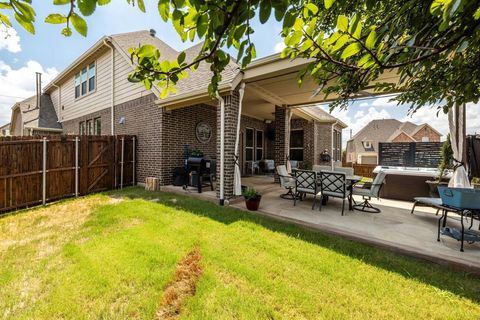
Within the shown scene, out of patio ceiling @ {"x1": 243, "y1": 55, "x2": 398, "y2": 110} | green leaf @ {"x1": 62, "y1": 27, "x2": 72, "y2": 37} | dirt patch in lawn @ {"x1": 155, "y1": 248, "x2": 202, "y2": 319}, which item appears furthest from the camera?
patio ceiling @ {"x1": 243, "y1": 55, "x2": 398, "y2": 110}

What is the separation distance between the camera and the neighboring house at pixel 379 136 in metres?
31.3

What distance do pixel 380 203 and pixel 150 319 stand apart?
6.63 m

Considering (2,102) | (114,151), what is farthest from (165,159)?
(2,102)

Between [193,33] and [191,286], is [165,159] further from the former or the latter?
[193,33]

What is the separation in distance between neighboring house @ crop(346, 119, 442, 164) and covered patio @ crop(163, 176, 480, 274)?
26.7 metres

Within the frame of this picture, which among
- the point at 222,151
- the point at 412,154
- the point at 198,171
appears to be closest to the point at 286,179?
the point at 222,151

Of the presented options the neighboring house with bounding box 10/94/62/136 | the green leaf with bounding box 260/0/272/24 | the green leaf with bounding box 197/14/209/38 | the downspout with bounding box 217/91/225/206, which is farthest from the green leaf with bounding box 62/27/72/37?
the neighboring house with bounding box 10/94/62/136

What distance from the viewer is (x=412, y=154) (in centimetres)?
980

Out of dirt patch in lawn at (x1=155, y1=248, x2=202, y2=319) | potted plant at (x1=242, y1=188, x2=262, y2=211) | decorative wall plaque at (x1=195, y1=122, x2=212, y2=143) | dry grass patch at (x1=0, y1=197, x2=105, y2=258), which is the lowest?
dirt patch in lawn at (x1=155, y1=248, x2=202, y2=319)

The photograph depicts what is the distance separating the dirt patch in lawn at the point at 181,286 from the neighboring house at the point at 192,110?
3004 millimetres

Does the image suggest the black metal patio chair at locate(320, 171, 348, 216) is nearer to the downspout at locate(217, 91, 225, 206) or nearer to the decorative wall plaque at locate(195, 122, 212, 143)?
the downspout at locate(217, 91, 225, 206)

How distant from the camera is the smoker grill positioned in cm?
729

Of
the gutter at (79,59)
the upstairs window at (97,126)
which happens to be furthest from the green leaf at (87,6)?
the upstairs window at (97,126)

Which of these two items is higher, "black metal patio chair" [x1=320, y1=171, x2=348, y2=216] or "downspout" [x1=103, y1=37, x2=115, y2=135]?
"downspout" [x1=103, y1=37, x2=115, y2=135]
